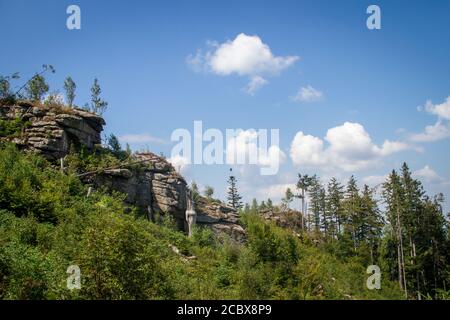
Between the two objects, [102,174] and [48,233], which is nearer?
[48,233]

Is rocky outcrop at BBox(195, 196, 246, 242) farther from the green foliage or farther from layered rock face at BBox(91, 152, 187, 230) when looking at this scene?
the green foliage

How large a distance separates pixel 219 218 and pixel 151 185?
11.2m

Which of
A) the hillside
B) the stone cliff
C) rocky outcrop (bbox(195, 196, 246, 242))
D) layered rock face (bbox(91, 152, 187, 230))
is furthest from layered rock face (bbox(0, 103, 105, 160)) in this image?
rocky outcrop (bbox(195, 196, 246, 242))

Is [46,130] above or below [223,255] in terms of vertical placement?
above

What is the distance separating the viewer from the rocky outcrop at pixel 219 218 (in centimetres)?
4628

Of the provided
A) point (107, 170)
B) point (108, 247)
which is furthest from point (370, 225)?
point (108, 247)

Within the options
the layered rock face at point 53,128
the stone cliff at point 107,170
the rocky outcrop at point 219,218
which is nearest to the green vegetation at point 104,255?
the layered rock face at point 53,128

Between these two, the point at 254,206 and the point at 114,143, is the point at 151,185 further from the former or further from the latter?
the point at 254,206

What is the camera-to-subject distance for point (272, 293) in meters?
18.5

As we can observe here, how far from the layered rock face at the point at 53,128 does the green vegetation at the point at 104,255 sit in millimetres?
1635

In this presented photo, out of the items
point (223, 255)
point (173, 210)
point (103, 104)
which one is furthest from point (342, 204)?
point (103, 104)

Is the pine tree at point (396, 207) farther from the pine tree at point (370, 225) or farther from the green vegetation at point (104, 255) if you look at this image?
the green vegetation at point (104, 255)
